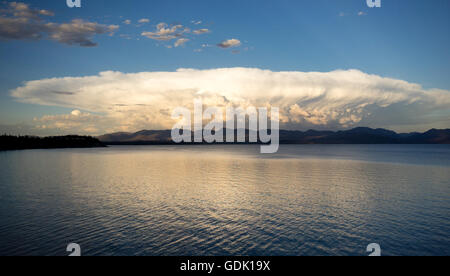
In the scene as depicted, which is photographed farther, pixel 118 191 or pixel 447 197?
pixel 118 191

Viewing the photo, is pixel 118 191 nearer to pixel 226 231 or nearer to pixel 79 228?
pixel 79 228

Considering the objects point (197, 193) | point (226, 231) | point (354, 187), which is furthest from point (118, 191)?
point (354, 187)

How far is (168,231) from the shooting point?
22531 mm

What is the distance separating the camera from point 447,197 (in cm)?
3675
